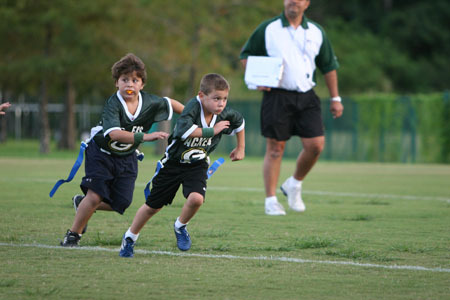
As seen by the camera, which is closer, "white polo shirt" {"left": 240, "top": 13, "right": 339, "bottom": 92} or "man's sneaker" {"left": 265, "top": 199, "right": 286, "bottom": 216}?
"man's sneaker" {"left": 265, "top": 199, "right": 286, "bottom": 216}

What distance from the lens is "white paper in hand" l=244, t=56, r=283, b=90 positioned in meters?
8.52

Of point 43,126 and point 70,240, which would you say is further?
point 43,126

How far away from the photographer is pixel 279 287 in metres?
4.70

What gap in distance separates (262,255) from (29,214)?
3.37 metres

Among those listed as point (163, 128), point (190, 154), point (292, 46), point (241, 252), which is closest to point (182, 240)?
point (241, 252)

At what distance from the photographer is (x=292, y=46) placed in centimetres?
881

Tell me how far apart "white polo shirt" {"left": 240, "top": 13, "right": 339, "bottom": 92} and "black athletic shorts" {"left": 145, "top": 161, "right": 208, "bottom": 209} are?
294 cm

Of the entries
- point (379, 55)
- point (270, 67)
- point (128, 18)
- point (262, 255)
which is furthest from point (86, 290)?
point (379, 55)

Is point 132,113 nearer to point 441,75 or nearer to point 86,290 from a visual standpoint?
point 86,290

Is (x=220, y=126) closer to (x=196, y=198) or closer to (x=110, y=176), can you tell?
(x=196, y=198)

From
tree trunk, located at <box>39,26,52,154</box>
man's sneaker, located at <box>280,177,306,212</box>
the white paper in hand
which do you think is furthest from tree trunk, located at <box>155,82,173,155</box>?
the white paper in hand

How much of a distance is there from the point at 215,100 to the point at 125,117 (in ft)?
2.58

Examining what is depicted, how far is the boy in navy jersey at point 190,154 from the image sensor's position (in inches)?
233

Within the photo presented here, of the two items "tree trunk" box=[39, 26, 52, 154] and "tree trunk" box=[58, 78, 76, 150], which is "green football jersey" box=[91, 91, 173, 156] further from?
"tree trunk" box=[58, 78, 76, 150]
